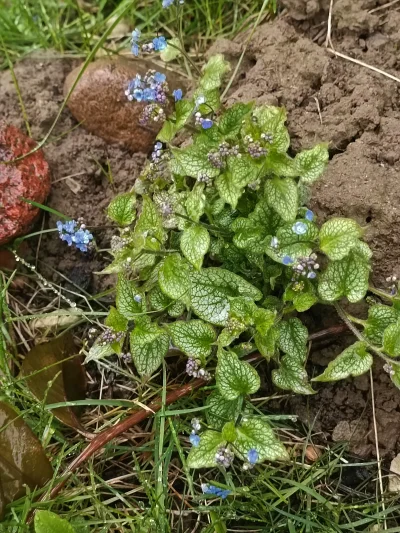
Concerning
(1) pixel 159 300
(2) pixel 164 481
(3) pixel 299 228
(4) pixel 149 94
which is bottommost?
(2) pixel 164 481

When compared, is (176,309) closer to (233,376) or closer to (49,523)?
(233,376)

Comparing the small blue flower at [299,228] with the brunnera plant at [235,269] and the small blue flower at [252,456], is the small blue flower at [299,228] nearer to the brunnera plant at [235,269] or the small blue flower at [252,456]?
the brunnera plant at [235,269]

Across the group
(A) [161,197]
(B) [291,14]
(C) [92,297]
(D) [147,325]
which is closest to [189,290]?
(D) [147,325]

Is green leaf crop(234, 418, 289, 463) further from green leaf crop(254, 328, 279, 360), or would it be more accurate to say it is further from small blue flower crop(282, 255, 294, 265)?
small blue flower crop(282, 255, 294, 265)

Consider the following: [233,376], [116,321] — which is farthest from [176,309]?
[233,376]

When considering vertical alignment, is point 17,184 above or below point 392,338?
above

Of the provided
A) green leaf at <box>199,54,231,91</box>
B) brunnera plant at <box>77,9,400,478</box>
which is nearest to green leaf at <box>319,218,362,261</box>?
brunnera plant at <box>77,9,400,478</box>

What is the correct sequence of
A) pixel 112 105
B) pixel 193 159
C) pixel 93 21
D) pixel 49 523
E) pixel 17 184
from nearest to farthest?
pixel 49 523
pixel 193 159
pixel 17 184
pixel 112 105
pixel 93 21
